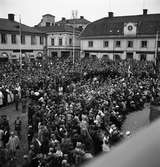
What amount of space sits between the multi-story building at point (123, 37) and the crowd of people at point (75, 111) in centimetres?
2015

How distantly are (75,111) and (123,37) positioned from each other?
4023 centimetres

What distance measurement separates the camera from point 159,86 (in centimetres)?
2264

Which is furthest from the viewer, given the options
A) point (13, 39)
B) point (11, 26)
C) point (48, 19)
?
point (48, 19)

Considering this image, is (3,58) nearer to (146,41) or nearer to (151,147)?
(146,41)

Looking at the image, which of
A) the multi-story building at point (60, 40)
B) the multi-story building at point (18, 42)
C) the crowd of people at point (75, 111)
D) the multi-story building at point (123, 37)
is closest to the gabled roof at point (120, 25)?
the multi-story building at point (123, 37)

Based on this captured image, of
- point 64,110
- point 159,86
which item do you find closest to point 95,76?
point 159,86

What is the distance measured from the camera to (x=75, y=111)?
43.7ft

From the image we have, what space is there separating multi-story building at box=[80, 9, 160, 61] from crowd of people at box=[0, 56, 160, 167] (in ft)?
66.1

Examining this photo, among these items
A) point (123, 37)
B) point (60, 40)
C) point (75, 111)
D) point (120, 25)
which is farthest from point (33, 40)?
point (75, 111)

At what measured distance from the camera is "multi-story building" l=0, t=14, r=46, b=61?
42.0 metres

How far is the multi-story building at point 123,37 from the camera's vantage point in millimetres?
48125

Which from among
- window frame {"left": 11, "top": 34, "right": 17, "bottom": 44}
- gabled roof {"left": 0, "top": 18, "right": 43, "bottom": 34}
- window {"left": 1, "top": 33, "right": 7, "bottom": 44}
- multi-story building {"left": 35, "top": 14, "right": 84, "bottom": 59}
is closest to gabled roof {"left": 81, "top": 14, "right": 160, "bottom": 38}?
multi-story building {"left": 35, "top": 14, "right": 84, "bottom": 59}

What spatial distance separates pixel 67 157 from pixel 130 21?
156 ft

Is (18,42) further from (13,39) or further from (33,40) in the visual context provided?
(33,40)
